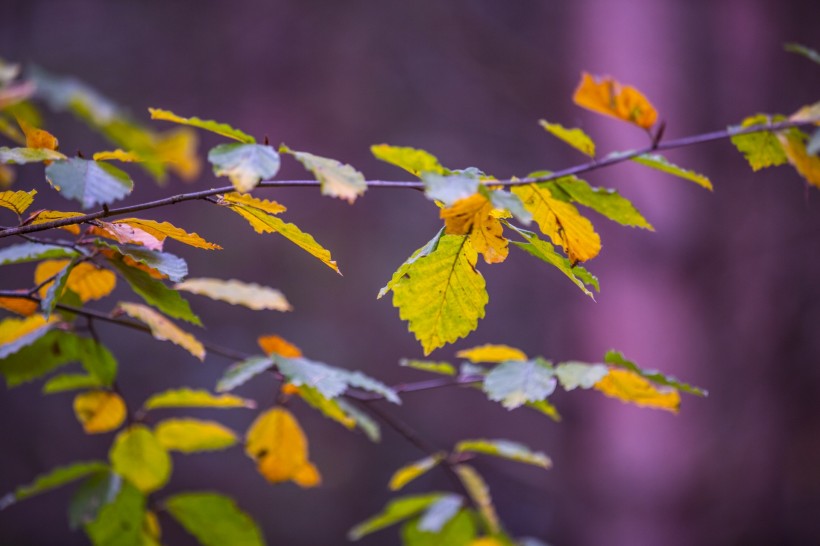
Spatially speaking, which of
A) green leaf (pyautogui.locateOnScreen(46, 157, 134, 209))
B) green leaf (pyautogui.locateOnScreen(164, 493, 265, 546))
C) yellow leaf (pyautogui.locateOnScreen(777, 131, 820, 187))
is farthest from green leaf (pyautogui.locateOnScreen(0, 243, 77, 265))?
yellow leaf (pyautogui.locateOnScreen(777, 131, 820, 187))

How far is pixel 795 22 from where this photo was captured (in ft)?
8.55

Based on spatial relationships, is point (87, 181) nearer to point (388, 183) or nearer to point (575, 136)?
→ point (388, 183)

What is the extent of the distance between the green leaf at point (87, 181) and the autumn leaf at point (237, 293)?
30 cm

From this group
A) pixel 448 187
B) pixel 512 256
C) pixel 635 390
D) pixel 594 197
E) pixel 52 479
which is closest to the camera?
pixel 448 187

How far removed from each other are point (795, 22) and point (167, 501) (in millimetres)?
2919

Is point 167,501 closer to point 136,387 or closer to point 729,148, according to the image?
point 729,148

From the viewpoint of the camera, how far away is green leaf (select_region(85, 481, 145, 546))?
0.74 metres

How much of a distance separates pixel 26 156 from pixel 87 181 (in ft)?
0.19

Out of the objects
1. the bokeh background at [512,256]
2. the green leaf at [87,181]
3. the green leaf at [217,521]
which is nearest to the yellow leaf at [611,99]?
the green leaf at [87,181]

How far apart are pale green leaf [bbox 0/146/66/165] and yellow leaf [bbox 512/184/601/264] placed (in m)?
0.33

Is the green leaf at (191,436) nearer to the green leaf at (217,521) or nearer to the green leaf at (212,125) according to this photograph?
the green leaf at (217,521)

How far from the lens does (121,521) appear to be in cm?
74

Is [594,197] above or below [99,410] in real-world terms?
above

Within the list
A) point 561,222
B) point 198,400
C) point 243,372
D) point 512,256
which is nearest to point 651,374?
point 561,222
